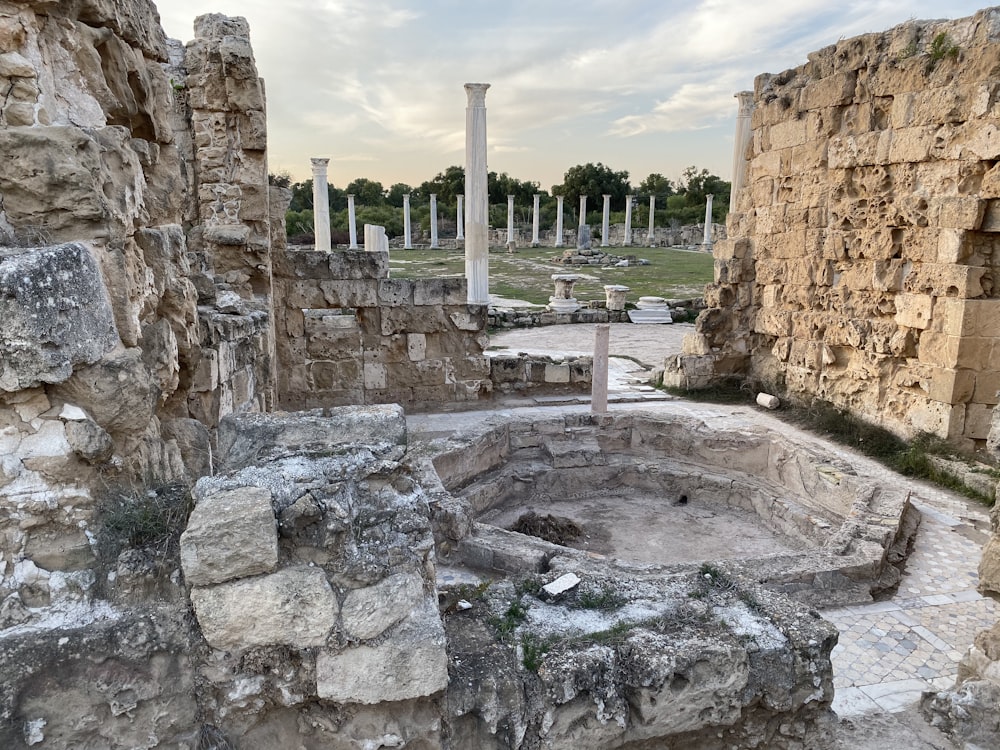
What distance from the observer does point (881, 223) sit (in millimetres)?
8922

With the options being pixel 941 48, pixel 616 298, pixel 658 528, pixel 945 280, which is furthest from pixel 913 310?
pixel 616 298

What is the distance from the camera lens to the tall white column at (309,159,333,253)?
24.0m

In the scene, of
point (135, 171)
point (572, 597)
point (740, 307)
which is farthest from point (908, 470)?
point (135, 171)

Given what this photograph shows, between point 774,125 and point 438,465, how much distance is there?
7449mm

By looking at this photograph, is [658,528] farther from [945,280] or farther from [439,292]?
[439,292]

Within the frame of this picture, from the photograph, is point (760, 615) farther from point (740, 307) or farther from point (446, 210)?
point (446, 210)

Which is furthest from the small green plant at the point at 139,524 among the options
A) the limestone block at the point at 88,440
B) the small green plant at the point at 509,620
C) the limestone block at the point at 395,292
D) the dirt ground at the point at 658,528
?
the limestone block at the point at 395,292

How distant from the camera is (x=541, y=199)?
2427 inches

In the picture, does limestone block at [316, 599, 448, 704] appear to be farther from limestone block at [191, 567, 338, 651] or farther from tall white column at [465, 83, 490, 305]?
tall white column at [465, 83, 490, 305]

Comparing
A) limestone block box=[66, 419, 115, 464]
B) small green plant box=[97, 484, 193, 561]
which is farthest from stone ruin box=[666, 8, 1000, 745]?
limestone block box=[66, 419, 115, 464]

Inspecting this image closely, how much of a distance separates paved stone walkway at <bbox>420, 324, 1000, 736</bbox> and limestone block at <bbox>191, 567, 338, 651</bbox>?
2.32m

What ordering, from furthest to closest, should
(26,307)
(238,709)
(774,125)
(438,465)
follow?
(774,125), (438,465), (238,709), (26,307)

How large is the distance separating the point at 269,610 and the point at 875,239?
9.18m

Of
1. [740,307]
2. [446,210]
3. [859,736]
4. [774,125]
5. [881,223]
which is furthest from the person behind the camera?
[446,210]
